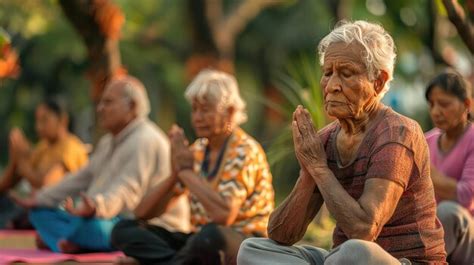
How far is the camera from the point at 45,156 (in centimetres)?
1106

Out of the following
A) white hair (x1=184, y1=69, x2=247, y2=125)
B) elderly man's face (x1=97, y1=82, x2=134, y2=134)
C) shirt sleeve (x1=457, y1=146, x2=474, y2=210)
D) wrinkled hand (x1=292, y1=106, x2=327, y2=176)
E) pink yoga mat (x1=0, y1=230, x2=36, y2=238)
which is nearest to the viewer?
wrinkled hand (x1=292, y1=106, x2=327, y2=176)

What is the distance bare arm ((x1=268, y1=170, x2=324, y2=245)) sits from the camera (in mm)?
5066

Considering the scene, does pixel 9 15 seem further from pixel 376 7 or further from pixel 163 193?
pixel 163 193

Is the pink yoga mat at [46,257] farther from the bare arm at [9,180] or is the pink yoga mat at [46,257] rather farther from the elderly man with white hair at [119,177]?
the bare arm at [9,180]

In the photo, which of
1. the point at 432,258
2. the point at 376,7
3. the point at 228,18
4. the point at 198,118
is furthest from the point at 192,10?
the point at 432,258

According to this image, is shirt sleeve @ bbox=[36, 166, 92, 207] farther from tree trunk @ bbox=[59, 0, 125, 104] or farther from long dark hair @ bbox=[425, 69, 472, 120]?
long dark hair @ bbox=[425, 69, 472, 120]

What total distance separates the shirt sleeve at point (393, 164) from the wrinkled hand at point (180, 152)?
2.28 m

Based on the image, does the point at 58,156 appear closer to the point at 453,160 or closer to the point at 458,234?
the point at 453,160

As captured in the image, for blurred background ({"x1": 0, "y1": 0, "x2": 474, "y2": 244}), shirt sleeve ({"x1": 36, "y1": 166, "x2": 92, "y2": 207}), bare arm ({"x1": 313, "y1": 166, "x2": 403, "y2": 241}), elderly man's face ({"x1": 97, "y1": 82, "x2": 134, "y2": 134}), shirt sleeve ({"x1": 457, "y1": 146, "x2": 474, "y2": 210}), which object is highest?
bare arm ({"x1": 313, "y1": 166, "x2": 403, "y2": 241})

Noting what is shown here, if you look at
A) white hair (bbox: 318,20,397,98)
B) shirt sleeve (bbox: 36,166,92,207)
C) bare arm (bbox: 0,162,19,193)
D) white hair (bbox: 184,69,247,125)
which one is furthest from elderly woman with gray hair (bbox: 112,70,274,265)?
bare arm (bbox: 0,162,19,193)

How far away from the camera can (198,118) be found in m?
7.34

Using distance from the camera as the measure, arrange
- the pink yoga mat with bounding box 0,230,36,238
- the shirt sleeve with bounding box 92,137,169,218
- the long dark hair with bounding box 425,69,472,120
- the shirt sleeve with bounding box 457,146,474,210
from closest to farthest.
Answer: the shirt sleeve with bounding box 457,146,474,210 < the long dark hair with bounding box 425,69,472,120 < the shirt sleeve with bounding box 92,137,169,218 < the pink yoga mat with bounding box 0,230,36,238

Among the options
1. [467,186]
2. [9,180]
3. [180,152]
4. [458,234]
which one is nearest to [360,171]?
[458,234]

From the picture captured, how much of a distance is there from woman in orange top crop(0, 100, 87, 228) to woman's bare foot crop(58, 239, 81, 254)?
1.94m
